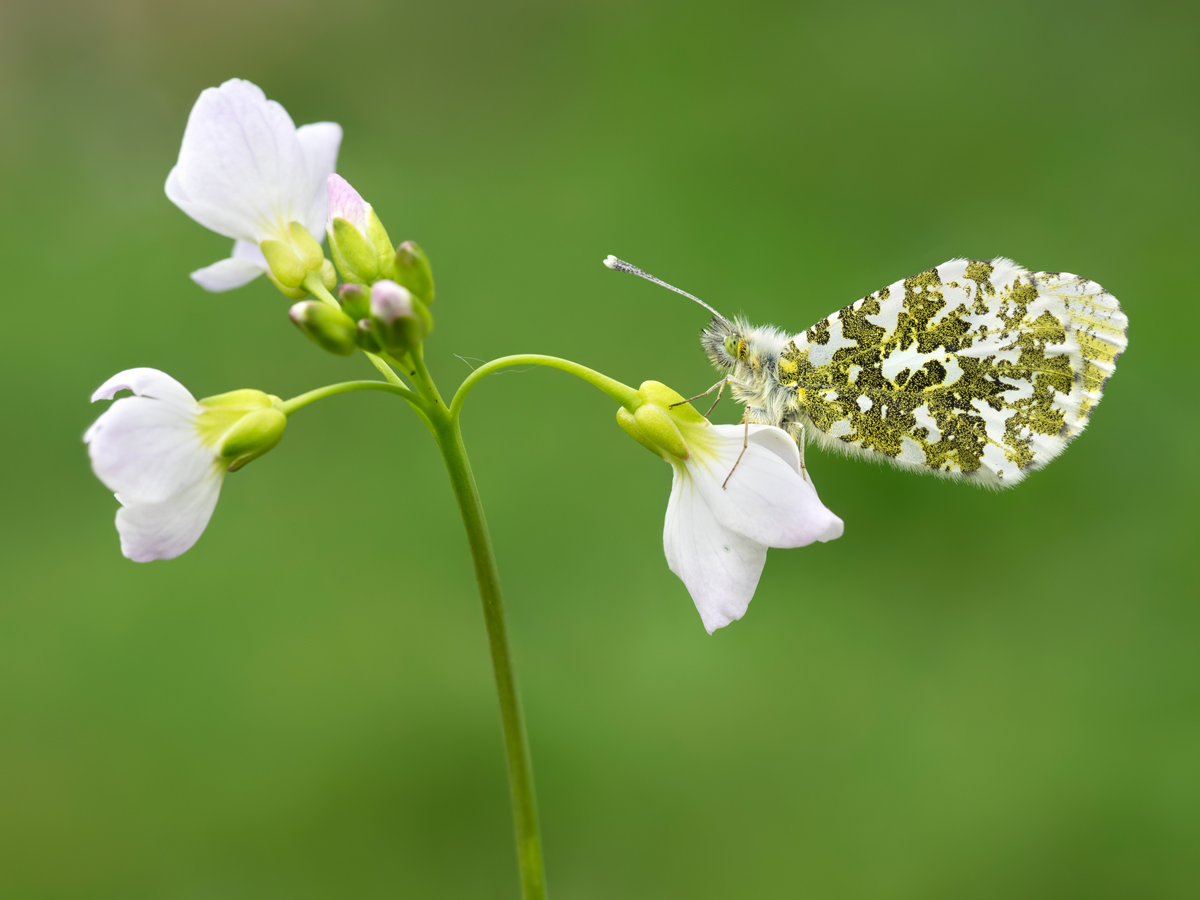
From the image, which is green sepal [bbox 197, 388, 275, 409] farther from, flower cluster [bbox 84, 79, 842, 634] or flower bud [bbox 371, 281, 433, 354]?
flower bud [bbox 371, 281, 433, 354]

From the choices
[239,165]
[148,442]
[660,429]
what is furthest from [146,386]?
[660,429]

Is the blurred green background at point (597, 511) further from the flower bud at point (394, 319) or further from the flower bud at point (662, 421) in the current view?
the flower bud at point (394, 319)

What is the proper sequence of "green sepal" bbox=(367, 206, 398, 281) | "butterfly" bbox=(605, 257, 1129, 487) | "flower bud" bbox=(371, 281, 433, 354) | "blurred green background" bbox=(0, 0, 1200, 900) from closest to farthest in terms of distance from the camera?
"flower bud" bbox=(371, 281, 433, 354), "green sepal" bbox=(367, 206, 398, 281), "butterfly" bbox=(605, 257, 1129, 487), "blurred green background" bbox=(0, 0, 1200, 900)

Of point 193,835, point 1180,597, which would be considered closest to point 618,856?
point 193,835

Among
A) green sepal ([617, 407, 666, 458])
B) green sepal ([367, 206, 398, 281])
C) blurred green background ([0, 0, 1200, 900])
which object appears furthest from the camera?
blurred green background ([0, 0, 1200, 900])

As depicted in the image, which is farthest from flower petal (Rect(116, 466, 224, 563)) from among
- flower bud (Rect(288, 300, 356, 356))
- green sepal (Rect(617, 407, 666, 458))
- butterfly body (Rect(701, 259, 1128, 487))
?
butterfly body (Rect(701, 259, 1128, 487))

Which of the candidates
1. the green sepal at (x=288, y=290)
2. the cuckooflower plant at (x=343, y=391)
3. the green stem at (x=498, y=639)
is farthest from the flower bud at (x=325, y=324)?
the green sepal at (x=288, y=290)
